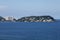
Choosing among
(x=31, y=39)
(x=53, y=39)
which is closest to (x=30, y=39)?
(x=31, y=39)

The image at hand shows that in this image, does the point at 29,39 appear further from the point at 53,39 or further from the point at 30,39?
the point at 53,39

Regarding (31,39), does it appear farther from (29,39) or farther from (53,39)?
(53,39)

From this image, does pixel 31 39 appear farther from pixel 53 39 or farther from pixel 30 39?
pixel 53 39

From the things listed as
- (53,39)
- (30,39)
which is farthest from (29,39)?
(53,39)
